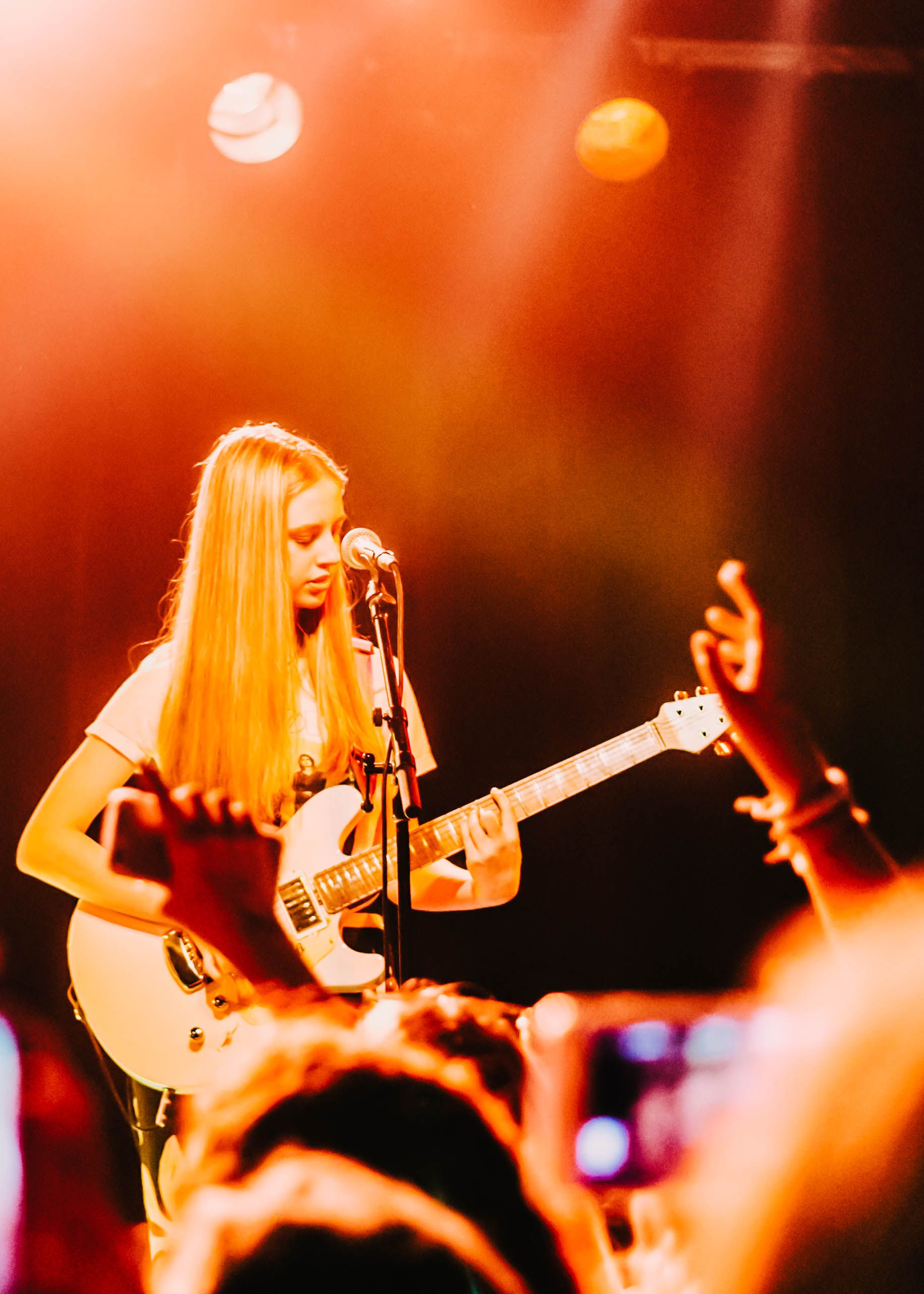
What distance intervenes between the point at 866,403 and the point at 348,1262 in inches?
155

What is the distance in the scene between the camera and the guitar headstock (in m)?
3.38

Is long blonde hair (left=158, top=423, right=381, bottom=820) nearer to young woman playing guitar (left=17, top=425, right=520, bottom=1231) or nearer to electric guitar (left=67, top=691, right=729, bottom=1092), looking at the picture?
young woman playing guitar (left=17, top=425, right=520, bottom=1231)

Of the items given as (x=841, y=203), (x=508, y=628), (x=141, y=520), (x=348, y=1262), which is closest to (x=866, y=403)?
(x=841, y=203)

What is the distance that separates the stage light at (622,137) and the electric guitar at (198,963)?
8.38 ft

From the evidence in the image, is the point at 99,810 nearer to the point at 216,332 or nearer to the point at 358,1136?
the point at 216,332

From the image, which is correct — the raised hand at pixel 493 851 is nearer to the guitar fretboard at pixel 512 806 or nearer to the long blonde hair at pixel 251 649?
the guitar fretboard at pixel 512 806

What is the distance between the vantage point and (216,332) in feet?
12.2

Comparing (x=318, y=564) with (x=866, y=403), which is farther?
(x=866, y=403)

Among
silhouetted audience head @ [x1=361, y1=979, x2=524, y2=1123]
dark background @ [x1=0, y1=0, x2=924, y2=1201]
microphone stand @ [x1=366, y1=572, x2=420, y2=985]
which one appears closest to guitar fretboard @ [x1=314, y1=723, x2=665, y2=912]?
dark background @ [x1=0, y1=0, x2=924, y2=1201]

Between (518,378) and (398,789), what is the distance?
2084 millimetres

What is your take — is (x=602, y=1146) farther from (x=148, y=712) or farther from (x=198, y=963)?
(x=148, y=712)

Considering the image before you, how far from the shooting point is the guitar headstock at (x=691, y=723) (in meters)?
3.38

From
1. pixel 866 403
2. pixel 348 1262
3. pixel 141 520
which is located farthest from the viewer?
pixel 866 403

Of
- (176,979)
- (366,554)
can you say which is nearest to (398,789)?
(366,554)
